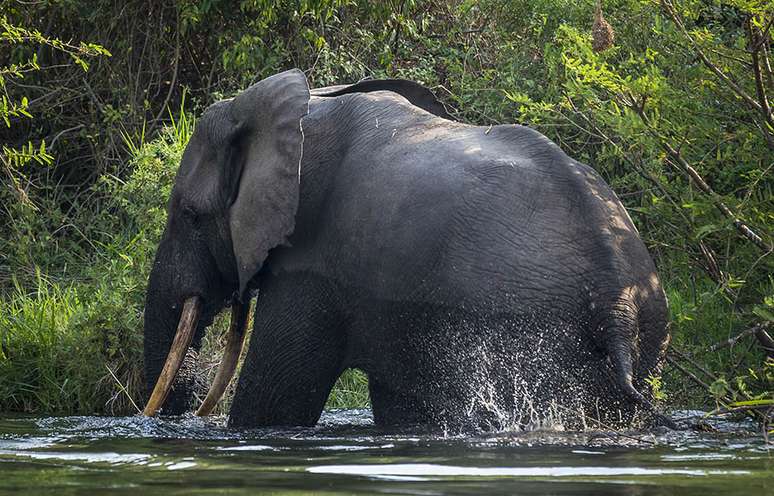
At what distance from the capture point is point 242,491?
14.6ft

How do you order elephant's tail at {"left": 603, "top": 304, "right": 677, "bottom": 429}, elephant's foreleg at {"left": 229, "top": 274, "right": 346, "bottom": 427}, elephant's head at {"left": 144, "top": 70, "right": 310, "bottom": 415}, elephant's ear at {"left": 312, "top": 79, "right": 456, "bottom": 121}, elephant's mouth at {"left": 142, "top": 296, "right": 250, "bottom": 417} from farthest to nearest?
elephant's ear at {"left": 312, "top": 79, "right": 456, "bottom": 121}
elephant's mouth at {"left": 142, "top": 296, "right": 250, "bottom": 417}
elephant's head at {"left": 144, "top": 70, "right": 310, "bottom": 415}
elephant's foreleg at {"left": 229, "top": 274, "right": 346, "bottom": 427}
elephant's tail at {"left": 603, "top": 304, "right": 677, "bottom": 429}

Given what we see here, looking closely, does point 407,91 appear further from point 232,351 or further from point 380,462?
point 380,462

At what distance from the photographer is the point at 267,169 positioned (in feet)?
23.7

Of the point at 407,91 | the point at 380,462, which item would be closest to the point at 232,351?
the point at 407,91

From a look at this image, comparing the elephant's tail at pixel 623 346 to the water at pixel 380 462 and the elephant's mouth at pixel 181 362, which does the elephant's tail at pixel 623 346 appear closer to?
the water at pixel 380 462

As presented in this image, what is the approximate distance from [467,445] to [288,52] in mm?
7325

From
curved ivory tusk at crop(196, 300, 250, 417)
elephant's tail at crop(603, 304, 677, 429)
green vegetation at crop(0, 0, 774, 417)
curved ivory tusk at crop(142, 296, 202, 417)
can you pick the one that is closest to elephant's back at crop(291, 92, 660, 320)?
elephant's tail at crop(603, 304, 677, 429)

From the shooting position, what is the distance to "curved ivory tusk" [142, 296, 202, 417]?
771 centimetres

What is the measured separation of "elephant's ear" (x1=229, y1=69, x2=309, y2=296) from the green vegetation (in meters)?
1.12

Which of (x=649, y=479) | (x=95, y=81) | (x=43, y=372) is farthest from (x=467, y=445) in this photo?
(x=95, y=81)

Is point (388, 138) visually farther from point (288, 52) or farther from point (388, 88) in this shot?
point (288, 52)

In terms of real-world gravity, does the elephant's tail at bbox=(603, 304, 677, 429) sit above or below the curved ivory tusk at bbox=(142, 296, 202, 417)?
below

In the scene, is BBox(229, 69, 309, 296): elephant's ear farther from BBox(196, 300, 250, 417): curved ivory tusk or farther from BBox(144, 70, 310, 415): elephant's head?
BBox(196, 300, 250, 417): curved ivory tusk

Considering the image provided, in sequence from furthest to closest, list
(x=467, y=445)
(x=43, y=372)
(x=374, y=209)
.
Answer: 1. (x=43, y=372)
2. (x=374, y=209)
3. (x=467, y=445)
